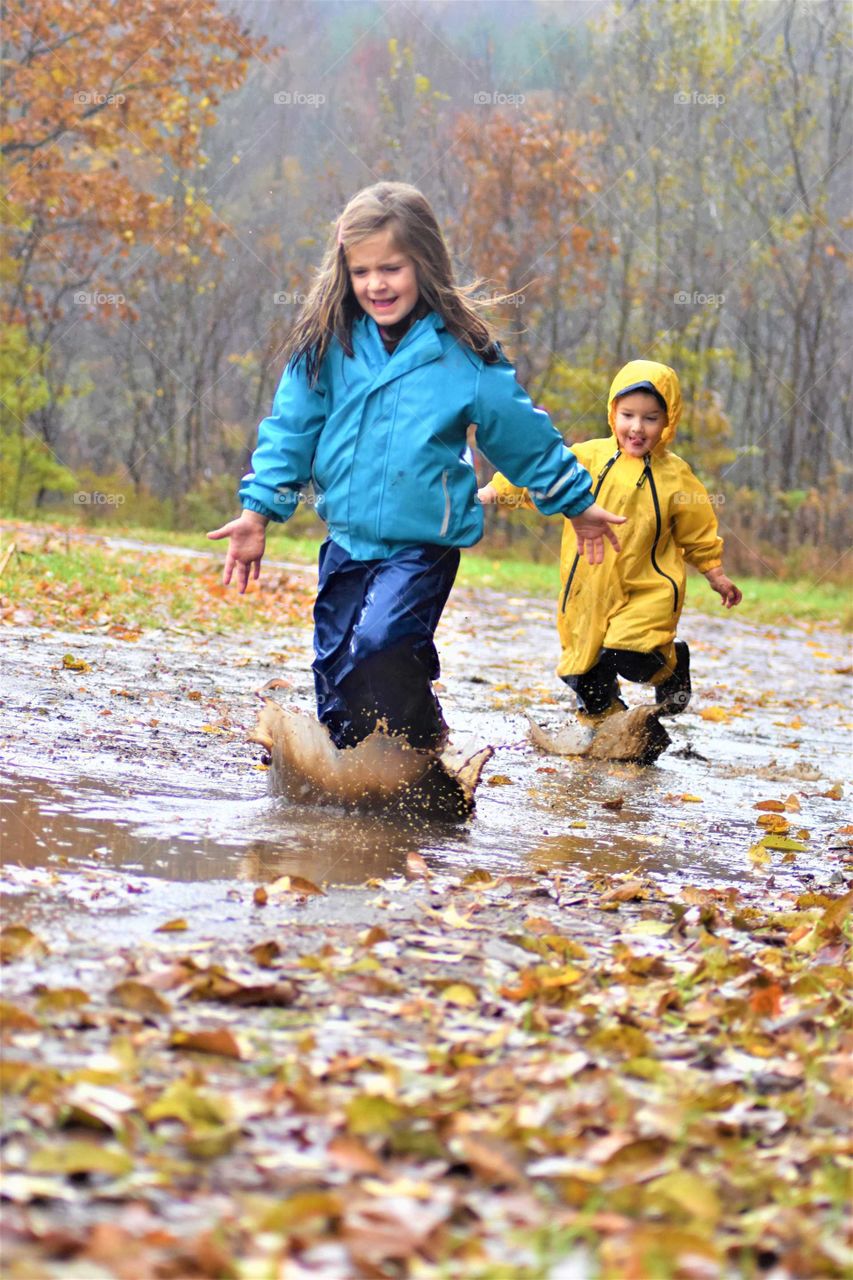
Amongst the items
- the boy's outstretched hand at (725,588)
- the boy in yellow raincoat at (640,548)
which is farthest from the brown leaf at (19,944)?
the boy's outstretched hand at (725,588)

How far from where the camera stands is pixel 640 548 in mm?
6762

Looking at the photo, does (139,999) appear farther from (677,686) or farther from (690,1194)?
(677,686)

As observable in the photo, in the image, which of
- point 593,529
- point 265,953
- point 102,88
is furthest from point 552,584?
point 265,953

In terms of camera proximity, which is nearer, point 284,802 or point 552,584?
point 284,802

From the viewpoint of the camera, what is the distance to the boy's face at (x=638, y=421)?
672 centimetres

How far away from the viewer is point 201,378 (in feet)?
104

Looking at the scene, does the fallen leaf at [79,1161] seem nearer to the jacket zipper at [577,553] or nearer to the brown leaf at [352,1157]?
the brown leaf at [352,1157]

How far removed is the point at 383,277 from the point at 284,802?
5.42ft

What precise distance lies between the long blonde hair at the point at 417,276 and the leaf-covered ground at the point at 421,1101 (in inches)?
77.1

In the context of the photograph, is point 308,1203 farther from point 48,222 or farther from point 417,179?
point 417,179

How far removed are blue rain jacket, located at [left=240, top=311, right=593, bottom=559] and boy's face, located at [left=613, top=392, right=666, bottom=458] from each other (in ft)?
6.00

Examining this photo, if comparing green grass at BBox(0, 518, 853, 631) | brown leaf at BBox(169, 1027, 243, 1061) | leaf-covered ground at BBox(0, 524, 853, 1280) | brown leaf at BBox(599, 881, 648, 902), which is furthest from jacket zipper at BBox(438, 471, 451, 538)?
green grass at BBox(0, 518, 853, 631)

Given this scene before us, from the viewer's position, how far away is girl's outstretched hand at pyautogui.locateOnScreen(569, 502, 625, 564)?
5004 millimetres

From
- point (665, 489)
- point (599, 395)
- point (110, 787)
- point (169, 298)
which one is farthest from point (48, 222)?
point (110, 787)
